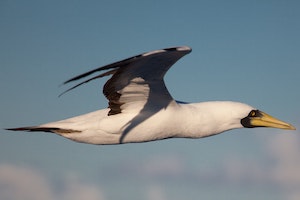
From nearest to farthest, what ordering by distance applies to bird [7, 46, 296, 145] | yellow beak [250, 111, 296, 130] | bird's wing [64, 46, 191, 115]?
bird's wing [64, 46, 191, 115] → bird [7, 46, 296, 145] → yellow beak [250, 111, 296, 130]

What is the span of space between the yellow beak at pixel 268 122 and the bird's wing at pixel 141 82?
249cm

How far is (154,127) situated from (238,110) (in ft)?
7.08

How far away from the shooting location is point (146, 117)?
11797mm

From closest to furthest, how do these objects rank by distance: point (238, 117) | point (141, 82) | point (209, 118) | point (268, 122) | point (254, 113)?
point (141, 82)
point (209, 118)
point (238, 117)
point (254, 113)
point (268, 122)

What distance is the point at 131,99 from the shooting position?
37.9 feet

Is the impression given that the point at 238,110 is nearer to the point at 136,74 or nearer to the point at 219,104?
the point at 219,104

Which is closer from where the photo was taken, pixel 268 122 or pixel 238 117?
pixel 238 117

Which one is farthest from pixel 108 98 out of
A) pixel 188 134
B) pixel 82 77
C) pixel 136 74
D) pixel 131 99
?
pixel 82 77

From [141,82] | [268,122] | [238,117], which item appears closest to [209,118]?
[238,117]

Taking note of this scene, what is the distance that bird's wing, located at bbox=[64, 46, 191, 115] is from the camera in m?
9.80

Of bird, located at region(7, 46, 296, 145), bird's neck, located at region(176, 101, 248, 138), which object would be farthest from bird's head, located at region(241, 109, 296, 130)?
bird's neck, located at region(176, 101, 248, 138)

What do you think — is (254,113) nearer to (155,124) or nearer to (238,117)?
(238,117)

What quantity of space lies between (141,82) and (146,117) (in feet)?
3.65

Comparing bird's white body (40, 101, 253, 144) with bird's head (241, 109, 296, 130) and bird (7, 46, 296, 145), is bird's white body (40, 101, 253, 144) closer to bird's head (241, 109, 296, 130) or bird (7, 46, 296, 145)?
bird (7, 46, 296, 145)
